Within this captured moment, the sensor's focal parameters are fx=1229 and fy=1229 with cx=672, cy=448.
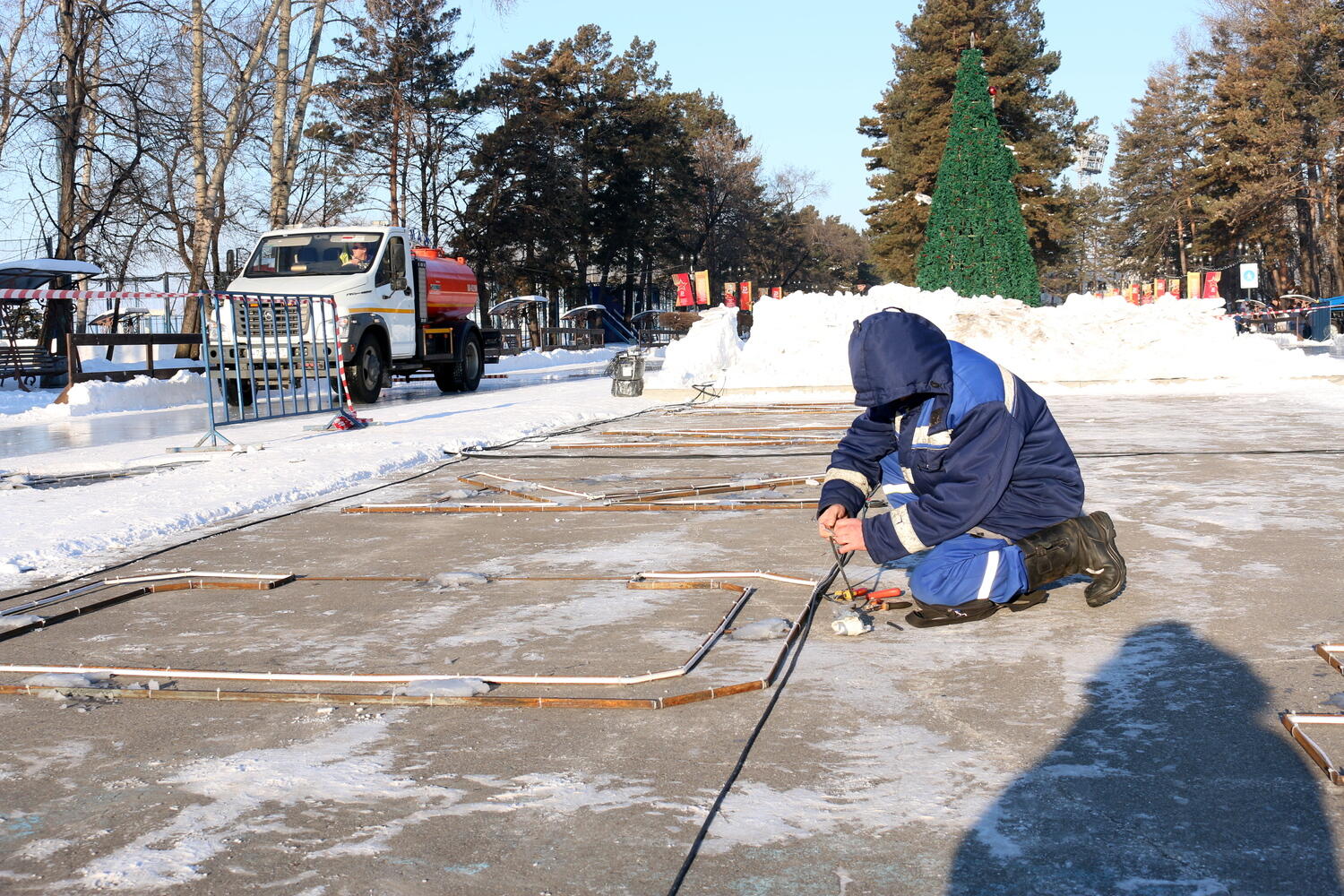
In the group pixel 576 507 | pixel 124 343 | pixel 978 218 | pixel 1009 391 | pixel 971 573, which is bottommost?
pixel 576 507

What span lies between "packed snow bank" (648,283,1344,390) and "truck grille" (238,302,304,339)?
646 cm

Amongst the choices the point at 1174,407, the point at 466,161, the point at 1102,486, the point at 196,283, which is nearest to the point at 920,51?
the point at 466,161

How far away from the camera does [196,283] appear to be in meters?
27.1

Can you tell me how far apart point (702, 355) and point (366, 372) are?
638 cm

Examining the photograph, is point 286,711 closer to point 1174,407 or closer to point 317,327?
point 317,327

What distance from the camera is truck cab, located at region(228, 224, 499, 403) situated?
1688 cm

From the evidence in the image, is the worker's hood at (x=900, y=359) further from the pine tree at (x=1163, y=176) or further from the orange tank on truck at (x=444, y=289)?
the pine tree at (x=1163, y=176)

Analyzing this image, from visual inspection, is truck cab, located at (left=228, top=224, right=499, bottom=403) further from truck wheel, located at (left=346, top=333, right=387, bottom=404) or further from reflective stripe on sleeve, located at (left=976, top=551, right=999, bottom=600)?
reflective stripe on sleeve, located at (left=976, top=551, right=999, bottom=600)

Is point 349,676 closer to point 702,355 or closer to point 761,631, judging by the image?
point 761,631

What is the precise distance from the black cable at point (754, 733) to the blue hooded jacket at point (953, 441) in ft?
1.33

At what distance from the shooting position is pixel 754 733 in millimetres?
3340

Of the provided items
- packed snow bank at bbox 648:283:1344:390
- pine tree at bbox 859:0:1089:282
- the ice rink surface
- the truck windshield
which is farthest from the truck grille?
pine tree at bbox 859:0:1089:282

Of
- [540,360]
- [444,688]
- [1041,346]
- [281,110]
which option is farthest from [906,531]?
[540,360]

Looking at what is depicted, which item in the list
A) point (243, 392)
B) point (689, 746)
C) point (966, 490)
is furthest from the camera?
point (243, 392)
